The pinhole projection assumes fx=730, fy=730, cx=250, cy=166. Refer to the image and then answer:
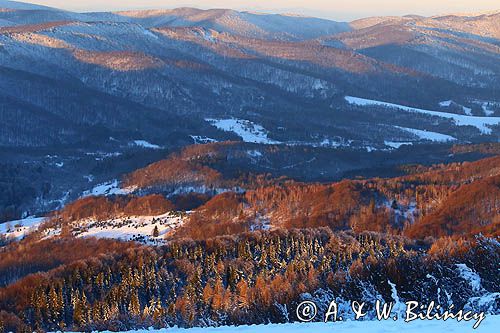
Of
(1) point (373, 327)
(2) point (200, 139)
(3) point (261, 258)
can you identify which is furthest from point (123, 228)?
(2) point (200, 139)

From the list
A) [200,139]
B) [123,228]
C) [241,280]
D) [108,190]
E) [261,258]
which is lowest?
[200,139]

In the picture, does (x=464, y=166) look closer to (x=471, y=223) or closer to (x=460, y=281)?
(x=471, y=223)

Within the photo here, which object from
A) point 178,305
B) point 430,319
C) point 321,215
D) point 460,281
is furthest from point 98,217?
point 430,319

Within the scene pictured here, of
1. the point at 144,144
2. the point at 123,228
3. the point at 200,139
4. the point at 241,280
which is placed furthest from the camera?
the point at 200,139

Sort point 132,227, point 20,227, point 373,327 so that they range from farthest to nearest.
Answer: point 20,227
point 132,227
point 373,327

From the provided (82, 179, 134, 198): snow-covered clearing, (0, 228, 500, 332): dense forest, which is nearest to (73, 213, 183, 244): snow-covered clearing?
(0, 228, 500, 332): dense forest

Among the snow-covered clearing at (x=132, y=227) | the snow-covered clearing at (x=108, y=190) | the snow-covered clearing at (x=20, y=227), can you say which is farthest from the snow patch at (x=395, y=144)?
the snow-covered clearing at (x=20, y=227)

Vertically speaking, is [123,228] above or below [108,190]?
above

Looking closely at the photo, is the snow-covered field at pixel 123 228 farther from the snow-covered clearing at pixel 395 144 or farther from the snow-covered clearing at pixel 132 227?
the snow-covered clearing at pixel 395 144

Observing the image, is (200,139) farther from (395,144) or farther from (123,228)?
(123,228)
